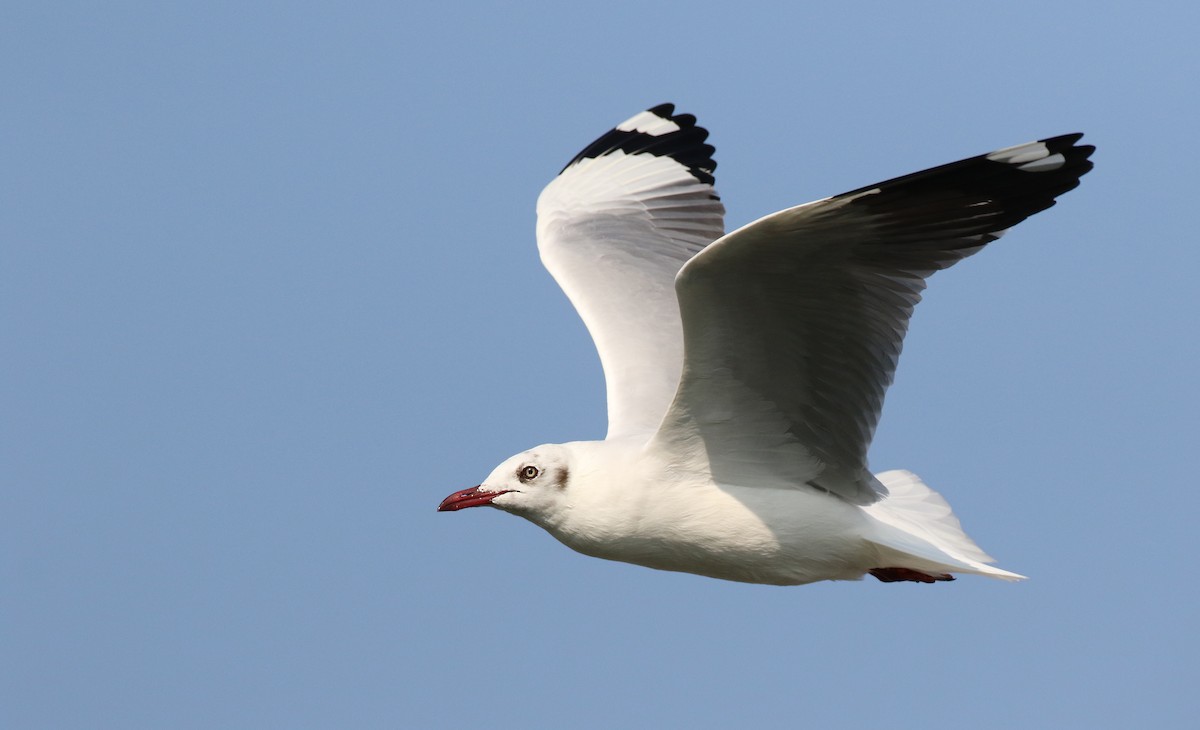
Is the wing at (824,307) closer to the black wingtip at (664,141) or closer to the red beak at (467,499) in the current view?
the red beak at (467,499)

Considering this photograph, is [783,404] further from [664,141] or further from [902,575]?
[664,141]

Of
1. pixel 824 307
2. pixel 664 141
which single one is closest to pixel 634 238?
pixel 664 141

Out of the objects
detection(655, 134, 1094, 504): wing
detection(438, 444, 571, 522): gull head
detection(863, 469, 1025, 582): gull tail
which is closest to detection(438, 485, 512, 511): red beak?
detection(438, 444, 571, 522): gull head

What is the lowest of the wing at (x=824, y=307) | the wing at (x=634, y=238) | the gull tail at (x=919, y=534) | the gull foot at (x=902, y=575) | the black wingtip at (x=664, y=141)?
the gull foot at (x=902, y=575)

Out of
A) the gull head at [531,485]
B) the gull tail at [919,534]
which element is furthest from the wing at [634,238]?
the gull tail at [919,534]

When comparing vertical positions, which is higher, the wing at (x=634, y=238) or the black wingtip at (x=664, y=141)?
the black wingtip at (x=664, y=141)
